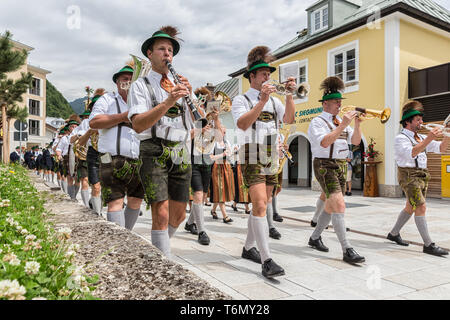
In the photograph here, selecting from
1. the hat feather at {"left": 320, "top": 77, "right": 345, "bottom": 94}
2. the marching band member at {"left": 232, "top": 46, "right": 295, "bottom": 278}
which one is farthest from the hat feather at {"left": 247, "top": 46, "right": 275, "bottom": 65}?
the hat feather at {"left": 320, "top": 77, "right": 345, "bottom": 94}

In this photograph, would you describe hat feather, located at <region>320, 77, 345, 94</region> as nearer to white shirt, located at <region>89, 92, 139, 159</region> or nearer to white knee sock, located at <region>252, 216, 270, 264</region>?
white knee sock, located at <region>252, 216, 270, 264</region>

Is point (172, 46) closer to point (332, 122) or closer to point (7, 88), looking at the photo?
point (332, 122)

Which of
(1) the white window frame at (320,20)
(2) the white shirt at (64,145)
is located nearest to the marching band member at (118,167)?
(2) the white shirt at (64,145)

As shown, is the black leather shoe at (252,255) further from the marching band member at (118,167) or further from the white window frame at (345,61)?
the white window frame at (345,61)

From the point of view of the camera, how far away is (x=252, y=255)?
3990 millimetres

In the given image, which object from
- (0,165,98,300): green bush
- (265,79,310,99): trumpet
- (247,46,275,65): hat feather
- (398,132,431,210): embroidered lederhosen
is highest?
(247,46,275,65): hat feather

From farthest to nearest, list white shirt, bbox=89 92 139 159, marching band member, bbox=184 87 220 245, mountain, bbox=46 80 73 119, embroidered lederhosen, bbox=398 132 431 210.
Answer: mountain, bbox=46 80 73 119, marching band member, bbox=184 87 220 245, embroidered lederhosen, bbox=398 132 431 210, white shirt, bbox=89 92 139 159

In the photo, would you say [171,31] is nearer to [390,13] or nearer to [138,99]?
[138,99]

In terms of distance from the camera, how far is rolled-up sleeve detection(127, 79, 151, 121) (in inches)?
105

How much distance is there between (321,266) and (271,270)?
83 centimetres

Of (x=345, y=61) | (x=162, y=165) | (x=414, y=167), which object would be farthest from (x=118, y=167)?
(x=345, y=61)

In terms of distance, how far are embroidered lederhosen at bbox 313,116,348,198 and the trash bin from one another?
9.57 meters

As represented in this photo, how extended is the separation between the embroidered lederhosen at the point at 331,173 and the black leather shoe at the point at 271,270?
4.60ft

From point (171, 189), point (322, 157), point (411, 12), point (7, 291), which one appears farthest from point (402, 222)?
point (411, 12)
